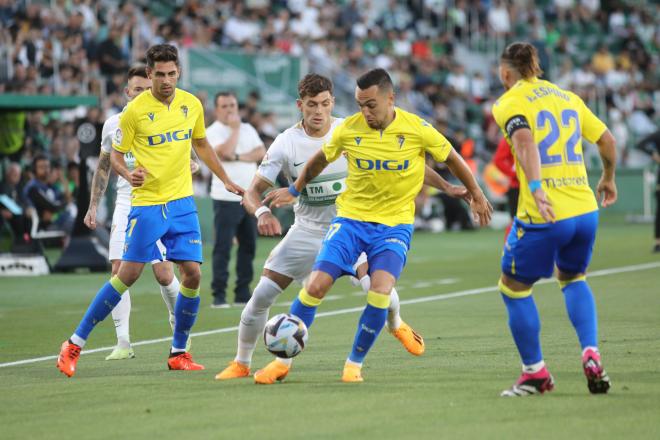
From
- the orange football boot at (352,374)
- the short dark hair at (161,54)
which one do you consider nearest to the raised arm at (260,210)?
the orange football boot at (352,374)

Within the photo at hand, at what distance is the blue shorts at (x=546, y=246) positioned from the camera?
7.97m

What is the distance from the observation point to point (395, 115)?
9062 millimetres

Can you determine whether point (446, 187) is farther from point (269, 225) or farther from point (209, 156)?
point (209, 156)

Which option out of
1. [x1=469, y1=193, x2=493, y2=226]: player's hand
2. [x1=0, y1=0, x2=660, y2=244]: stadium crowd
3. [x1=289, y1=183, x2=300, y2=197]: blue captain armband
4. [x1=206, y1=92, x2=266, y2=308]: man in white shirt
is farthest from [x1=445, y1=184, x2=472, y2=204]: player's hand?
[x1=0, y1=0, x2=660, y2=244]: stadium crowd

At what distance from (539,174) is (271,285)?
8.03 feet

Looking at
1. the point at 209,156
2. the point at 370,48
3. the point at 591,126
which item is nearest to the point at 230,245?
the point at 209,156

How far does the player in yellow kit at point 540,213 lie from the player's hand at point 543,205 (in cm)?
10

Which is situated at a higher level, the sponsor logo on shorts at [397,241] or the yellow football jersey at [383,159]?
the yellow football jersey at [383,159]

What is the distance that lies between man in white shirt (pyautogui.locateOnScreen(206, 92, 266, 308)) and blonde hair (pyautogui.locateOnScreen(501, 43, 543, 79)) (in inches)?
287

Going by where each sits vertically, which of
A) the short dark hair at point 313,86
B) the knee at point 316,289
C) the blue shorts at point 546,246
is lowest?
the knee at point 316,289

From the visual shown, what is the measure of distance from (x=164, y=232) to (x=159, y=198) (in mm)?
264

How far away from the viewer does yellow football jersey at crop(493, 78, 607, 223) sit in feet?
26.2

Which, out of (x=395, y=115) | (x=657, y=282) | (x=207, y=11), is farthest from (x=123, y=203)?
(x=207, y=11)

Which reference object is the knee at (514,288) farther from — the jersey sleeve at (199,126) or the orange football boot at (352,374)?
the jersey sleeve at (199,126)
